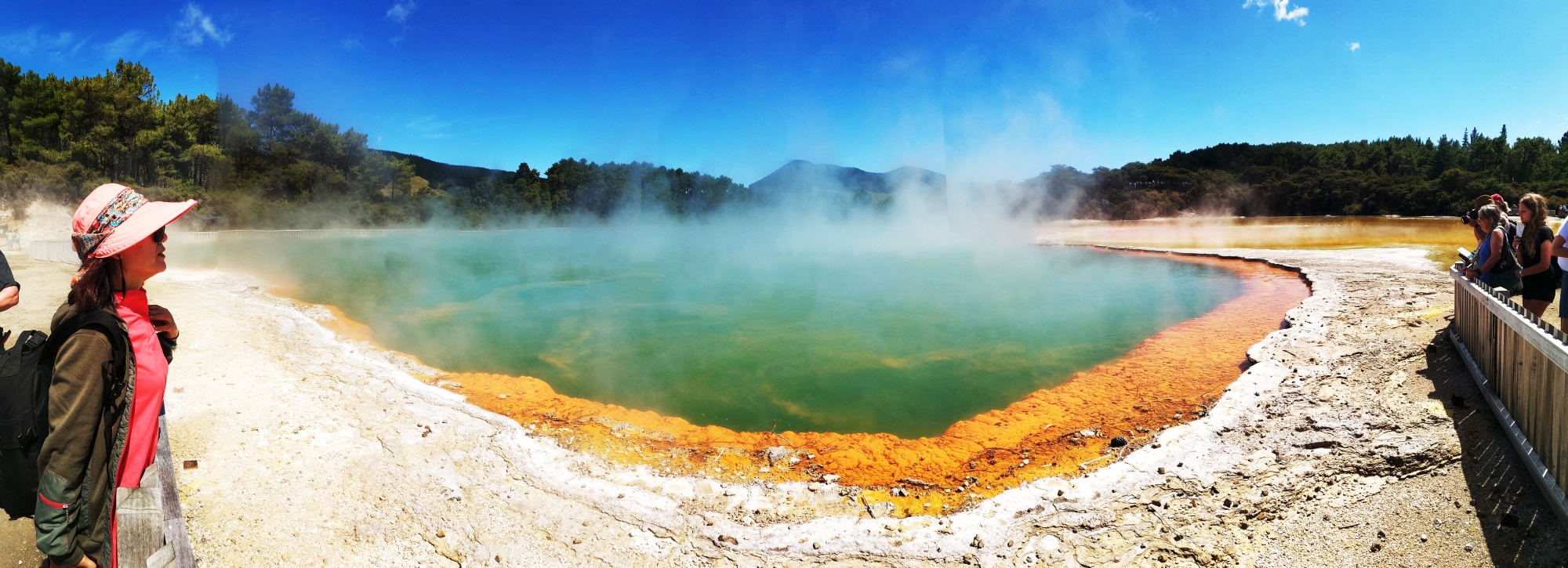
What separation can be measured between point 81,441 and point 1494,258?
304 inches

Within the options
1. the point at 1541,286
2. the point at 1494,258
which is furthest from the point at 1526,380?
the point at 1494,258

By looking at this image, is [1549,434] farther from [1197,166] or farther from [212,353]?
[1197,166]

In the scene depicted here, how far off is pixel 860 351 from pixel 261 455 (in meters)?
6.10

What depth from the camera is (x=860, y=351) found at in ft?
26.6

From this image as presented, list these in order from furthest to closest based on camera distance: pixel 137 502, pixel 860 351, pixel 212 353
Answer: pixel 860 351
pixel 212 353
pixel 137 502

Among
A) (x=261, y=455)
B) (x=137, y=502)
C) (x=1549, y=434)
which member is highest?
(x=137, y=502)

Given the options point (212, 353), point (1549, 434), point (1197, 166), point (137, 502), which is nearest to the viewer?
point (137, 502)

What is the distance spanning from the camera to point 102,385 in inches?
56.8

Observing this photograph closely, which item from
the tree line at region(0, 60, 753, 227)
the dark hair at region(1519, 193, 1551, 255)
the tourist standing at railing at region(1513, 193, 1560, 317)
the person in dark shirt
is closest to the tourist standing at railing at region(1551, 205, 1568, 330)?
the tourist standing at railing at region(1513, 193, 1560, 317)

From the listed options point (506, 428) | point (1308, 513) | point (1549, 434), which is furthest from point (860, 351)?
point (1549, 434)

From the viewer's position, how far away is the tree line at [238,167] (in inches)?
1112

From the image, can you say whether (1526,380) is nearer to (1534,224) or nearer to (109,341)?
(1534,224)

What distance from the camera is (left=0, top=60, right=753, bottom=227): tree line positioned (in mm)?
28234

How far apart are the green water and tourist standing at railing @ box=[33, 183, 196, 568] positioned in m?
4.32
